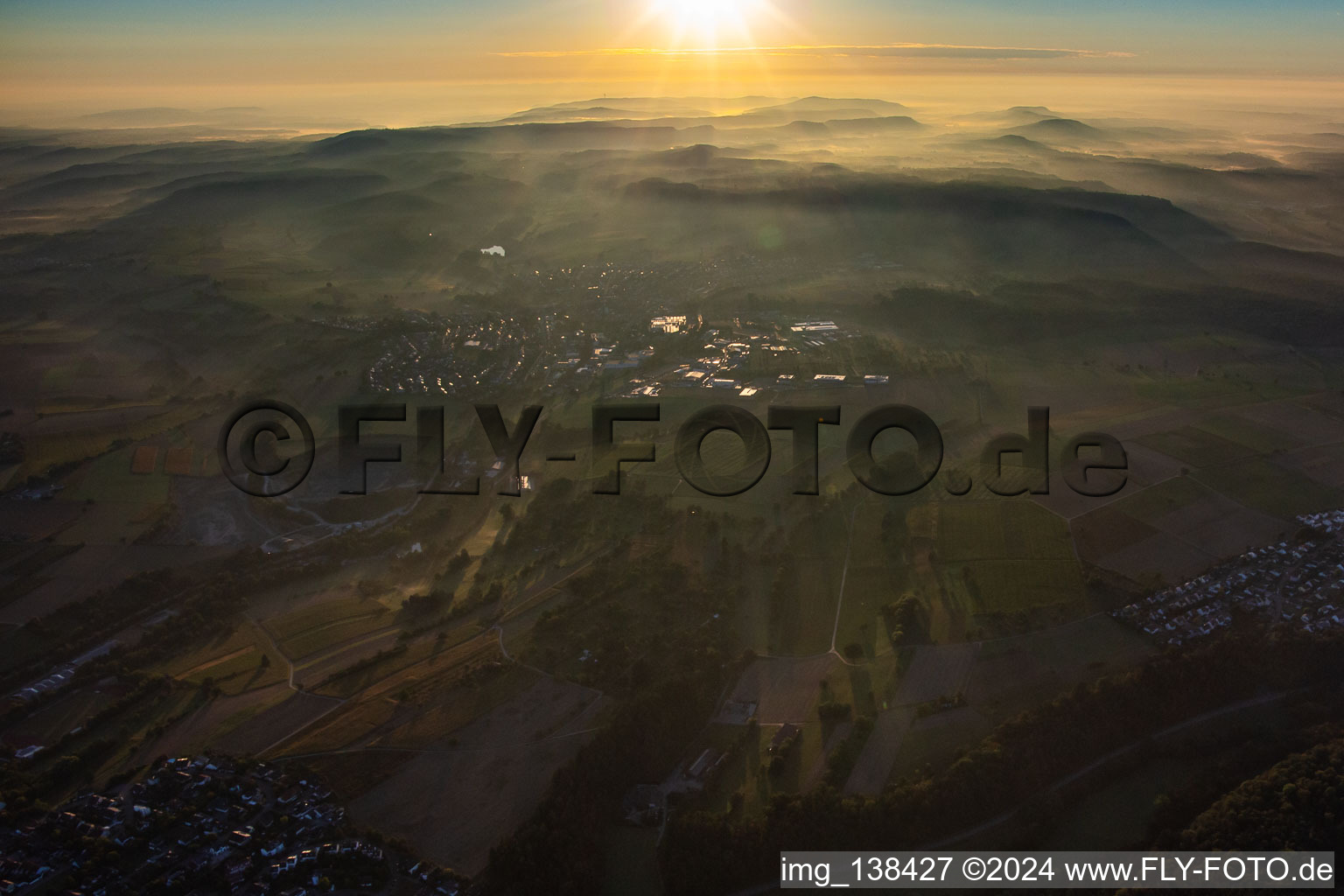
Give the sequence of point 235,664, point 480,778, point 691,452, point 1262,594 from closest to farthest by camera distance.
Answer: point 480,778 → point 235,664 → point 1262,594 → point 691,452

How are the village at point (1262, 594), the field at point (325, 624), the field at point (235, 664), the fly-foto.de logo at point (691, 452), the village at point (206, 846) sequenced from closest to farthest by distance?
1. the village at point (206, 846)
2. the field at point (235, 664)
3. the village at point (1262, 594)
4. the field at point (325, 624)
5. the fly-foto.de logo at point (691, 452)

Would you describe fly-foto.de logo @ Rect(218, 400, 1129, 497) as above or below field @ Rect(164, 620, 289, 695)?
above

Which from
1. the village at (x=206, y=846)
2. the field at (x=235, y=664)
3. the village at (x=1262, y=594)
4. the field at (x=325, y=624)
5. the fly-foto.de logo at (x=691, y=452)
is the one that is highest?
the fly-foto.de logo at (x=691, y=452)

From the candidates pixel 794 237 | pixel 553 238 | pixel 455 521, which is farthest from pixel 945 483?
pixel 553 238

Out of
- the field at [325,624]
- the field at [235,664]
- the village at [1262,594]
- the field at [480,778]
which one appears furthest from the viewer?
the field at [325,624]

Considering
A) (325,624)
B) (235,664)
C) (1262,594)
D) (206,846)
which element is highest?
(1262,594)

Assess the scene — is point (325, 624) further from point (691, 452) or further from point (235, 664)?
point (691, 452)

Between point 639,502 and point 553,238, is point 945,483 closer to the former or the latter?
point 639,502

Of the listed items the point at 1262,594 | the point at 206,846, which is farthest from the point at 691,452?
the point at 206,846

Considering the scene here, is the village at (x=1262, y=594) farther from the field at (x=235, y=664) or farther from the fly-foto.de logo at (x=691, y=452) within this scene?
the field at (x=235, y=664)

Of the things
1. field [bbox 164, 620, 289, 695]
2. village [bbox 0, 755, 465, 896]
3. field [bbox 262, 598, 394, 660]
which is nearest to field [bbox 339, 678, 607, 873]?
village [bbox 0, 755, 465, 896]

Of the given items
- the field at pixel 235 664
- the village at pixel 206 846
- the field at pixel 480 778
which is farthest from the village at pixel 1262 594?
the field at pixel 235 664

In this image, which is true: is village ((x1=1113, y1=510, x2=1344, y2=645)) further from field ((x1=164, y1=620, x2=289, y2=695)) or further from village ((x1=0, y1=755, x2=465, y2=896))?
field ((x1=164, y1=620, x2=289, y2=695))

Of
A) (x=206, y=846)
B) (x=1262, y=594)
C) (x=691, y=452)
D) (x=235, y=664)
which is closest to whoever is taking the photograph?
(x=206, y=846)
